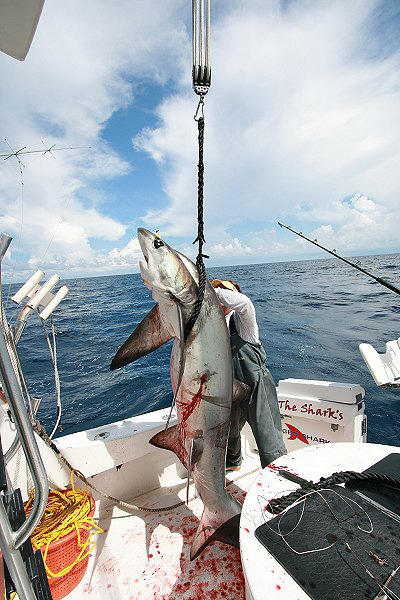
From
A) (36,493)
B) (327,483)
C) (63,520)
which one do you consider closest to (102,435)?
(63,520)

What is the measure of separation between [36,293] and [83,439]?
1553 mm

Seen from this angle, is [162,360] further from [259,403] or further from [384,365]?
[384,365]

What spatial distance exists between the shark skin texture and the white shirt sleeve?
602mm

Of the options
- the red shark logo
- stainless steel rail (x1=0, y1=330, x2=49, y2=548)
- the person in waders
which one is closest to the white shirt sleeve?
the person in waders

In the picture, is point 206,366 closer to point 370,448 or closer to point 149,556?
point 370,448

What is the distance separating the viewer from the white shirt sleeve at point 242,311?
303 cm

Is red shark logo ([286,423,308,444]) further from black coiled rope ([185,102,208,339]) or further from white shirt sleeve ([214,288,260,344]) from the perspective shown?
black coiled rope ([185,102,208,339])

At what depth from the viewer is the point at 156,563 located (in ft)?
8.77

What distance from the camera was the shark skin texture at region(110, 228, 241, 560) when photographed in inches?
84.3

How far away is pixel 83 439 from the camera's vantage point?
10.2 ft

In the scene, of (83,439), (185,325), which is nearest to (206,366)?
(185,325)

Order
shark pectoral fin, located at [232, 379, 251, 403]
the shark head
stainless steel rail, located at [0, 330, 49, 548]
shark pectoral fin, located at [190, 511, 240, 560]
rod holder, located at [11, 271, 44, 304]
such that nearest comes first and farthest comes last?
stainless steel rail, located at [0, 330, 49, 548] < the shark head < rod holder, located at [11, 271, 44, 304] < shark pectoral fin, located at [190, 511, 240, 560] < shark pectoral fin, located at [232, 379, 251, 403]

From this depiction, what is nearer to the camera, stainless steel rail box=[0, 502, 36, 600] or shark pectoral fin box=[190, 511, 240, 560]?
stainless steel rail box=[0, 502, 36, 600]

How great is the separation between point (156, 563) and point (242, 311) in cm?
230
